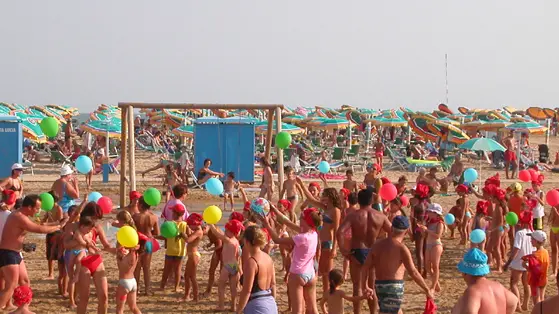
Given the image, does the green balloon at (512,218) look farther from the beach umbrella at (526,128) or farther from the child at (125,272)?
the beach umbrella at (526,128)

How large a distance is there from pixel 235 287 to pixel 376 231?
5.23 ft

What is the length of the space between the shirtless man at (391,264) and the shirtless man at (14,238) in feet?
9.96

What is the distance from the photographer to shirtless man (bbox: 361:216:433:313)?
6.16m

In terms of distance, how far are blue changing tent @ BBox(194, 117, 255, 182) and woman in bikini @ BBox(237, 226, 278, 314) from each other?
1289 cm

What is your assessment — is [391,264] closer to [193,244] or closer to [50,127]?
[193,244]

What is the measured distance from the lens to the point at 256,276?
5742mm

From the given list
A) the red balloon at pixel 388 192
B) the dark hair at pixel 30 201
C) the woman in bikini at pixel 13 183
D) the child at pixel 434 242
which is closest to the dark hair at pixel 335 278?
the child at pixel 434 242

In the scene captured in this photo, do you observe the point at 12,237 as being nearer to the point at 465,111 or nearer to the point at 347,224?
the point at 347,224

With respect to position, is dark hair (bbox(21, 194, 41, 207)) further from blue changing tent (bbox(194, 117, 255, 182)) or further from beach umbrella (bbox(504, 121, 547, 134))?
beach umbrella (bbox(504, 121, 547, 134))

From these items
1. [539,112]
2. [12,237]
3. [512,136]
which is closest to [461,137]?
[512,136]

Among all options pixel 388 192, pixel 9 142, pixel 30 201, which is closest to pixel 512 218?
pixel 388 192

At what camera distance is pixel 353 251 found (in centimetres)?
739

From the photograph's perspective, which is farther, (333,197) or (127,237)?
(333,197)

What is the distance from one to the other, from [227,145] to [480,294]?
14.5 m
